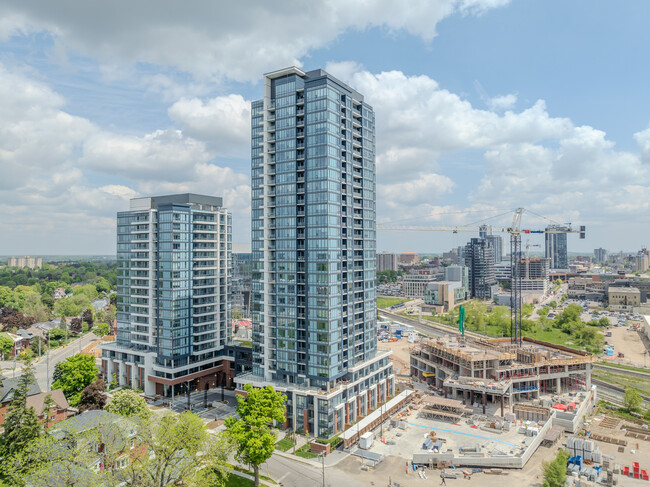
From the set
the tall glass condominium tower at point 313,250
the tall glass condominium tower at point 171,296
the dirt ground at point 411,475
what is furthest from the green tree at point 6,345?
the dirt ground at point 411,475

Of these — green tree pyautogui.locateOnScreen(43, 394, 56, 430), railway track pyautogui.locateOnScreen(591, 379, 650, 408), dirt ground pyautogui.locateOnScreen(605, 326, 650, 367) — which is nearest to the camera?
green tree pyautogui.locateOnScreen(43, 394, 56, 430)

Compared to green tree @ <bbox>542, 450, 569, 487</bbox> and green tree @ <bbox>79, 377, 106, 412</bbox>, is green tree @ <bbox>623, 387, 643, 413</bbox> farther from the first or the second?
green tree @ <bbox>79, 377, 106, 412</bbox>

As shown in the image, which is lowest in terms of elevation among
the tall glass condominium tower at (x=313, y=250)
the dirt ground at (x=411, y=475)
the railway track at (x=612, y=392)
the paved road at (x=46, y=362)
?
the railway track at (x=612, y=392)

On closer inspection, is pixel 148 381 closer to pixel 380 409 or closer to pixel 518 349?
pixel 380 409

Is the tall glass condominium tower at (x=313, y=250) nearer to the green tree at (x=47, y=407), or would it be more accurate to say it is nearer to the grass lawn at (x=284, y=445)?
the grass lawn at (x=284, y=445)

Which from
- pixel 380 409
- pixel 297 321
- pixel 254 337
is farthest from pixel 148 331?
pixel 380 409

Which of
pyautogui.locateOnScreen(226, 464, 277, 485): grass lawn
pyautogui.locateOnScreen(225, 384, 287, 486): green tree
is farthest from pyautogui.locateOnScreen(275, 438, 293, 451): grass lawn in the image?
pyautogui.locateOnScreen(225, 384, 287, 486): green tree

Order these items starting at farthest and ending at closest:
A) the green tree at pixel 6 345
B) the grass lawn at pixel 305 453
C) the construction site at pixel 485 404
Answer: the green tree at pixel 6 345
the construction site at pixel 485 404
the grass lawn at pixel 305 453
